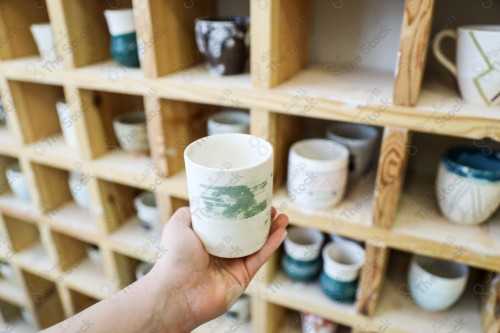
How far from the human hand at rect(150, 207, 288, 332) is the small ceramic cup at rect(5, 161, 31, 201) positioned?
756 mm

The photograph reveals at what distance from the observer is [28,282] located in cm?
137

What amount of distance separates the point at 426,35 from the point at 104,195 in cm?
85

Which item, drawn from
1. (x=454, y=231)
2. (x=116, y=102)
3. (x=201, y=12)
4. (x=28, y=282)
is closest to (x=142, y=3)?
(x=201, y=12)

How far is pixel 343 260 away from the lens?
96 centimetres

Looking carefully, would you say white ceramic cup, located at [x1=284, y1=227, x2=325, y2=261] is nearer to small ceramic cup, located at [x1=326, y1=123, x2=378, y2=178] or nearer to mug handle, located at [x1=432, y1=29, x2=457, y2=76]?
small ceramic cup, located at [x1=326, y1=123, x2=378, y2=178]

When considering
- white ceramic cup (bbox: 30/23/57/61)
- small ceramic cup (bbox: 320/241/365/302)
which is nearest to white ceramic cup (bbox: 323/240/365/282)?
small ceramic cup (bbox: 320/241/365/302)

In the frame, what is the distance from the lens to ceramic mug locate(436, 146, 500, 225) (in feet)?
2.27

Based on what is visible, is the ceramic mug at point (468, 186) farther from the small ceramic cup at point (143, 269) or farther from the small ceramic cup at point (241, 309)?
the small ceramic cup at point (143, 269)

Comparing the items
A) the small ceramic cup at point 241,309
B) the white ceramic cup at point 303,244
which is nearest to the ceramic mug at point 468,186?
the white ceramic cup at point 303,244

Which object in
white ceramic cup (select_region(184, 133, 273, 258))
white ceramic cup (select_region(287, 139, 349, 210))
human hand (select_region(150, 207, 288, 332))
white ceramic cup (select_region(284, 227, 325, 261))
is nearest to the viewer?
white ceramic cup (select_region(184, 133, 273, 258))

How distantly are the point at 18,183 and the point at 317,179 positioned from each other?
95cm

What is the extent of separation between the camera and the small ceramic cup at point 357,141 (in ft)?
2.76

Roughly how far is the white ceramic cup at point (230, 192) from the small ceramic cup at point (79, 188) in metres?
0.63

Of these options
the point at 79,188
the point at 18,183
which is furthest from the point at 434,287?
the point at 18,183
